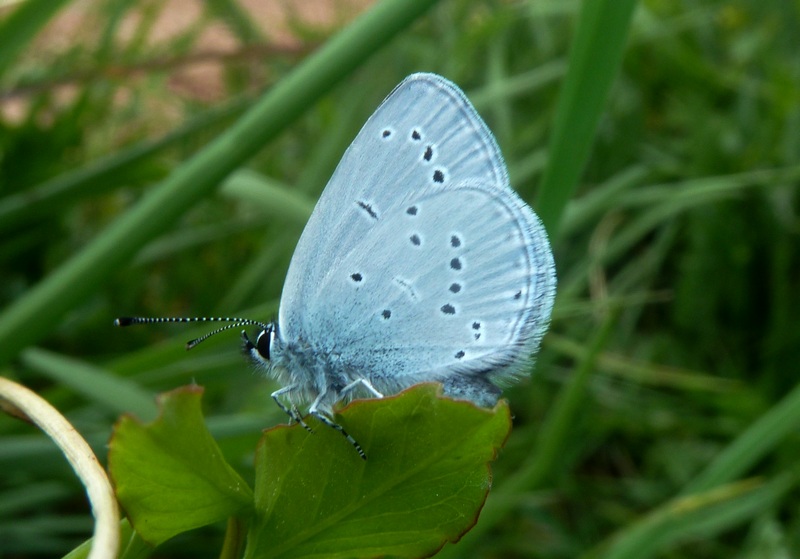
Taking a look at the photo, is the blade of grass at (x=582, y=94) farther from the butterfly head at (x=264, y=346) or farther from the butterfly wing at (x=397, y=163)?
the butterfly head at (x=264, y=346)

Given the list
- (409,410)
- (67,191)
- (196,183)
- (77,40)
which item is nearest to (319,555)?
(409,410)

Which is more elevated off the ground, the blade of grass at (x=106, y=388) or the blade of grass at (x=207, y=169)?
the blade of grass at (x=207, y=169)

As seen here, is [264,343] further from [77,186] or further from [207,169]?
[77,186]

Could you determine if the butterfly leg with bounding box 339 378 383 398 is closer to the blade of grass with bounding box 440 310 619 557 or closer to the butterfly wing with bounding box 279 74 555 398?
the butterfly wing with bounding box 279 74 555 398

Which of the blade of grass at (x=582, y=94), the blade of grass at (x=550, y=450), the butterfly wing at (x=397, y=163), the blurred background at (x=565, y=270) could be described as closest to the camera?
the blade of grass at (x=582, y=94)

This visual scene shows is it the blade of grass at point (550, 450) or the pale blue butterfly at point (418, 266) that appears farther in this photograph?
the blade of grass at point (550, 450)

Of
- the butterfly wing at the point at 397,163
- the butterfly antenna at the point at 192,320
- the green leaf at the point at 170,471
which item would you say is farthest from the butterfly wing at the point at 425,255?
the green leaf at the point at 170,471

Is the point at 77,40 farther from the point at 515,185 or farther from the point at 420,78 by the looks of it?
the point at 420,78
